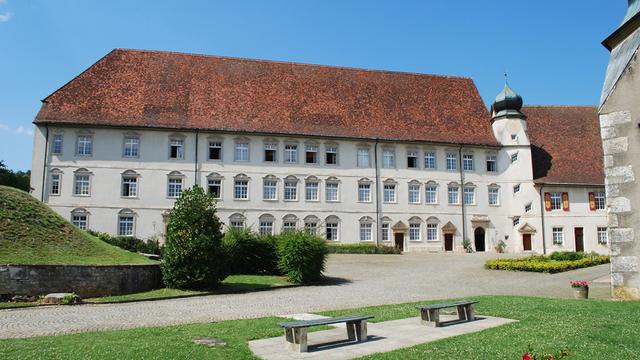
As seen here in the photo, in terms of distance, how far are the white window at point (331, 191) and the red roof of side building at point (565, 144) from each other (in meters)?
15.6

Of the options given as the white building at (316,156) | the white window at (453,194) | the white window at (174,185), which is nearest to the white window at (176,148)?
the white building at (316,156)

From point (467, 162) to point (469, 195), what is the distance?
8.46ft

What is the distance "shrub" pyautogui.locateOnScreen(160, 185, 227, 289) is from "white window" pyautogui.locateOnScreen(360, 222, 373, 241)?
67.8 feet

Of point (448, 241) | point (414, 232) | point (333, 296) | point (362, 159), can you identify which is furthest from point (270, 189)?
point (333, 296)

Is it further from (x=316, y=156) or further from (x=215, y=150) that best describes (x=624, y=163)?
(x=215, y=150)

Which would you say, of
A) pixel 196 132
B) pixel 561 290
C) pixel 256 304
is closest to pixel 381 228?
pixel 196 132

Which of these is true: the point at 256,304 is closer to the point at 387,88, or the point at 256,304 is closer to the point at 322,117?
the point at 322,117

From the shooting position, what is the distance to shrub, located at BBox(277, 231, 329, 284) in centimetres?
2064

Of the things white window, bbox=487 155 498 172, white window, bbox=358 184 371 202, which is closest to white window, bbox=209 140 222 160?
white window, bbox=358 184 371 202

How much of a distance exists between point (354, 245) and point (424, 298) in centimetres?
1951

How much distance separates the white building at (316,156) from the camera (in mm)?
35219

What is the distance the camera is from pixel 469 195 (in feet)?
134

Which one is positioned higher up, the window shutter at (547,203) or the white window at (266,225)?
the window shutter at (547,203)

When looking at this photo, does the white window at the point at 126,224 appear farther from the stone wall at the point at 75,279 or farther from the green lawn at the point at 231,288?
the stone wall at the point at 75,279
